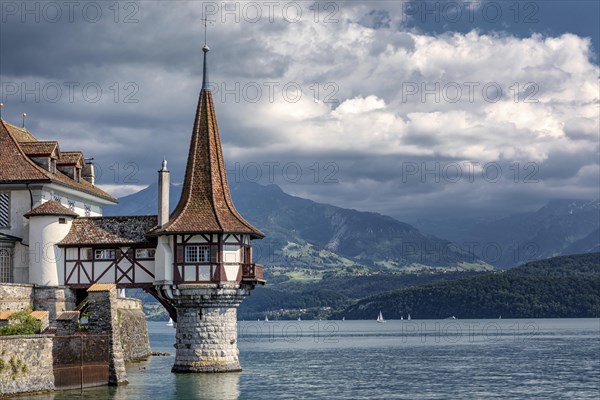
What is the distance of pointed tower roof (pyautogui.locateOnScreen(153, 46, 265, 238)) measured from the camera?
190ft

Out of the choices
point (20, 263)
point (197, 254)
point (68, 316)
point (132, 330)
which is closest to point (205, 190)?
point (197, 254)

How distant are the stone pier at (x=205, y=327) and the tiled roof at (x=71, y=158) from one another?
14.2m

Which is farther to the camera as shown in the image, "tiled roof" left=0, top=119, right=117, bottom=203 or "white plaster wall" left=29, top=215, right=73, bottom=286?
"tiled roof" left=0, top=119, right=117, bottom=203

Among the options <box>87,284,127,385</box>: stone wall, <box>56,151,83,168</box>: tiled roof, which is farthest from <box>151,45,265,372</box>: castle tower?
<box>56,151,83,168</box>: tiled roof

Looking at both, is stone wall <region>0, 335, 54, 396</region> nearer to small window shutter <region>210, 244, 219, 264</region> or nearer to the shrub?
the shrub

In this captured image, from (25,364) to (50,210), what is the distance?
47.8ft

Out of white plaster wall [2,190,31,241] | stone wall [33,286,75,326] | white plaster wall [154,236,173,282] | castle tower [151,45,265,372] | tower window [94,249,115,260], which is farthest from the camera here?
white plaster wall [2,190,31,241]

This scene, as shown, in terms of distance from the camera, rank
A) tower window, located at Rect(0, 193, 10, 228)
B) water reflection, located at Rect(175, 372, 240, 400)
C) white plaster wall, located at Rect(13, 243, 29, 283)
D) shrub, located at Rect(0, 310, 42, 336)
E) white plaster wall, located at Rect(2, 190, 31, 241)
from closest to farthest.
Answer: shrub, located at Rect(0, 310, 42, 336)
water reflection, located at Rect(175, 372, 240, 400)
white plaster wall, located at Rect(13, 243, 29, 283)
white plaster wall, located at Rect(2, 190, 31, 241)
tower window, located at Rect(0, 193, 10, 228)

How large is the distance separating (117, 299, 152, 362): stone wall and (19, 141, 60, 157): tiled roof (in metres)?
13.8

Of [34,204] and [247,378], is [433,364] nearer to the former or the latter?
[247,378]

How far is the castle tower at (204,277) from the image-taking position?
2264 inches

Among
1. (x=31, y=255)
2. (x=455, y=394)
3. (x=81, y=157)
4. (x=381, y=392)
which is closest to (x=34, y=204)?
(x=31, y=255)

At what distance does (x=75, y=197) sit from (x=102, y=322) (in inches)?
680

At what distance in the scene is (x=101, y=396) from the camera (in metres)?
47.3
